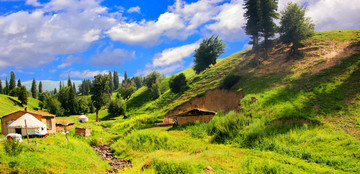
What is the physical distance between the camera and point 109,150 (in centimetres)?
2192

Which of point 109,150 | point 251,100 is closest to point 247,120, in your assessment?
point 251,100

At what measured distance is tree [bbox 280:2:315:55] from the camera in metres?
34.6

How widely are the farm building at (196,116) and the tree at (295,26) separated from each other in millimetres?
21990

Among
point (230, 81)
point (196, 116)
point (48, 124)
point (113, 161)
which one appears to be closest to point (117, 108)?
point (48, 124)

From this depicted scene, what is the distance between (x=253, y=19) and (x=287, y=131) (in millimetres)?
34482

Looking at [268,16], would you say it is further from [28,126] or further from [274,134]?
[28,126]

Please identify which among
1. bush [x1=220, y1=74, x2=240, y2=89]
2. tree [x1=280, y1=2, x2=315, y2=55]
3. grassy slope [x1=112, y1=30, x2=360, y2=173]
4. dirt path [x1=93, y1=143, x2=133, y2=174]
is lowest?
dirt path [x1=93, y1=143, x2=133, y2=174]

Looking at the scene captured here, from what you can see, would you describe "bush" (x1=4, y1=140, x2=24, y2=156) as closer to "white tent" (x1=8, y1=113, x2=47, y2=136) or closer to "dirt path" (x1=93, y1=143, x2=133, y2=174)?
"dirt path" (x1=93, y1=143, x2=133, y2=174)

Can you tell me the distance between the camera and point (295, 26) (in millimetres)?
35156

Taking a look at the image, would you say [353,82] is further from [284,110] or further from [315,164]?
[315,164]

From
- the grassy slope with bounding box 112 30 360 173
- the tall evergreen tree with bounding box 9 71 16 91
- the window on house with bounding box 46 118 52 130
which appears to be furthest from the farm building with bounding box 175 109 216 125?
the tall evergreen tree with bounding box 9 71 16 91

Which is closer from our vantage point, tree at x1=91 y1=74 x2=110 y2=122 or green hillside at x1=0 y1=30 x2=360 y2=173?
green hillside at x1=0 y1=30 x2=360 y2=173

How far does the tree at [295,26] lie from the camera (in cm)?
3456

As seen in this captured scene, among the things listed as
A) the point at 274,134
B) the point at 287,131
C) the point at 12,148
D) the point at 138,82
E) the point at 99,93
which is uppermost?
the point at 138,82
